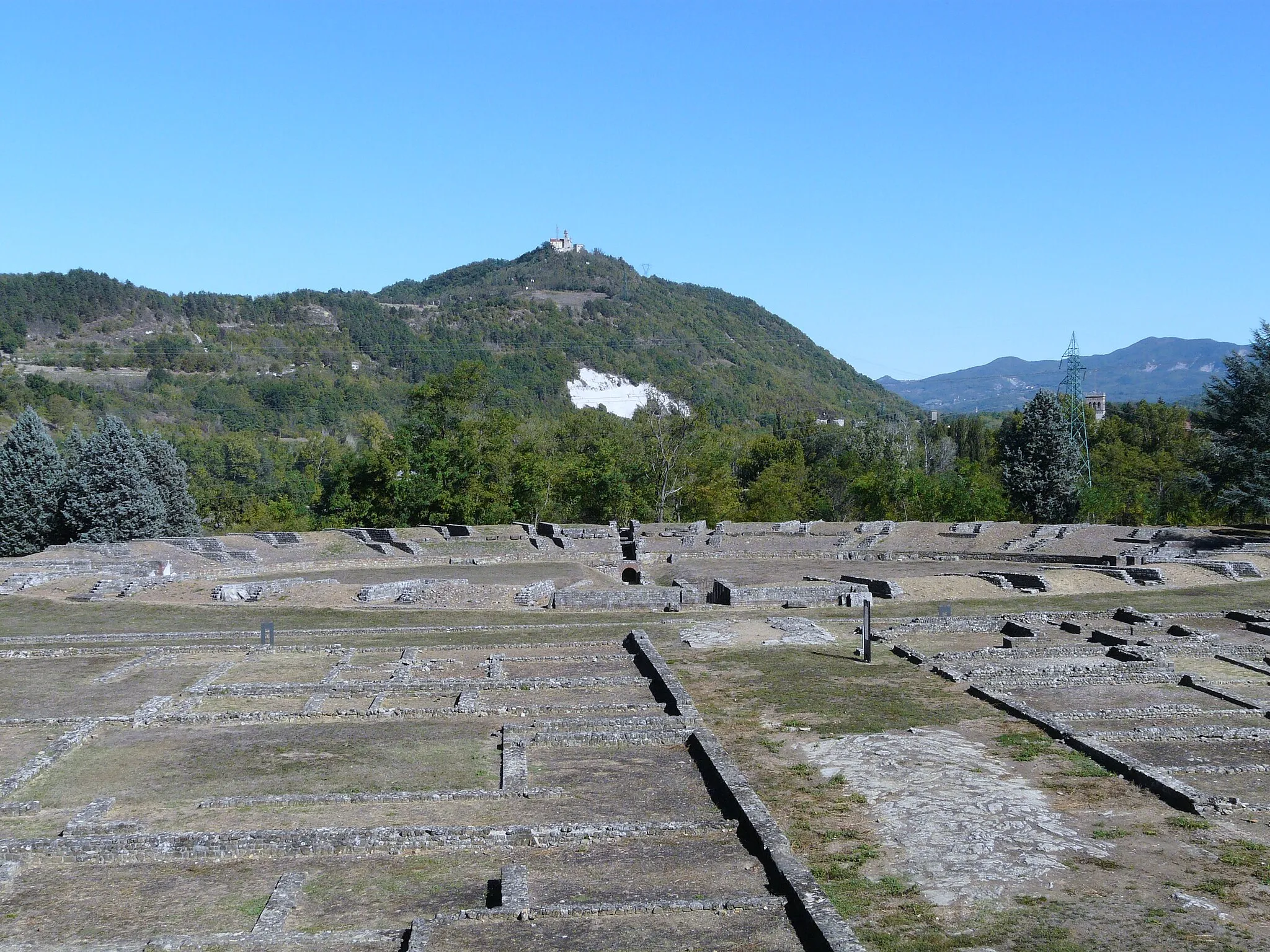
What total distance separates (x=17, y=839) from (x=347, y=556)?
3122 cm

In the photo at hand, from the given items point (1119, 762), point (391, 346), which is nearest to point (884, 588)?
point (1119, 762)

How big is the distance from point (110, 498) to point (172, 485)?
12.8 ft

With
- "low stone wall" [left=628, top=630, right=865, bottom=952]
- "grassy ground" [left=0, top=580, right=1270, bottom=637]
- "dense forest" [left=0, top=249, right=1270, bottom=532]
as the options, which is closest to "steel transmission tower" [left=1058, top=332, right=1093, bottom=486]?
"dense forest" [left=0, top=249, right=1270, bottom=532]

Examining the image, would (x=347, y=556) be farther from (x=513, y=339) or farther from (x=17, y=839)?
(x=513, y=339)

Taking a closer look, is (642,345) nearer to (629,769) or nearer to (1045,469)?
(1045,469)

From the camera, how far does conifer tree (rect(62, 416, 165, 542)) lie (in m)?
43.7

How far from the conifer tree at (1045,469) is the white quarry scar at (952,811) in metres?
43.2

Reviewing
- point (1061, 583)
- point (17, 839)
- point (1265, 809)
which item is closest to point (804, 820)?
point (1265, 809)

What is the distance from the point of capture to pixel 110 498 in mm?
43781

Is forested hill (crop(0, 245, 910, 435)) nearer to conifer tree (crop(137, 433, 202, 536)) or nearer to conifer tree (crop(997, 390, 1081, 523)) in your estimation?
conifer tree (crop(997, 390, 1081, 523))

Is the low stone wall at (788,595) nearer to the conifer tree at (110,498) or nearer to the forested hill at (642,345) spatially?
the conifer tree at (110,498)

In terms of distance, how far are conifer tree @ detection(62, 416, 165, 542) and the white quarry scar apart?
36.4 metres

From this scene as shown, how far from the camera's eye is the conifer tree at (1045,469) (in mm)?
56281

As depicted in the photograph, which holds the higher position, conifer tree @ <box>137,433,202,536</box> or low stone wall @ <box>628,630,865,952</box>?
conifer tree @ <box>137,433,202,536</box>
